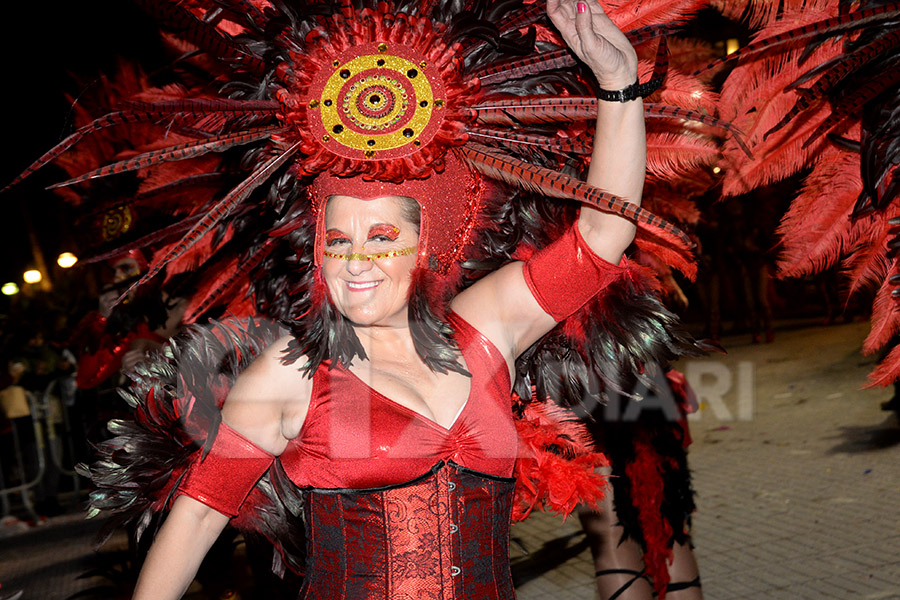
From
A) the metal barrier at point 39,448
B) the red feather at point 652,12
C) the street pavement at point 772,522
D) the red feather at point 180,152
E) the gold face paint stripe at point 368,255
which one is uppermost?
the red feather at point 652,12

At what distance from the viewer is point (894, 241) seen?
1.86 m

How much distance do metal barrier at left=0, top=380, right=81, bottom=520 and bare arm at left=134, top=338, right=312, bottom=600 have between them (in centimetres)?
585

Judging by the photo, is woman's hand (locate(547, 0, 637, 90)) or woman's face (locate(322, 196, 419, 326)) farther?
woman's face (locate(322, 196, 419, 326))

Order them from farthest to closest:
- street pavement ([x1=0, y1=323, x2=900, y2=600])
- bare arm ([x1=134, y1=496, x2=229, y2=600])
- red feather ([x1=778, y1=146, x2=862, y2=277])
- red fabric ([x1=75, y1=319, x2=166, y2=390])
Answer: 1. red fabric ([x1=75, y1=319, x2=166, y2=390])
2. street pavement ([x1=0, y1=323, x2=900, y2=600])
3. red feather ([x1=778, y1=146, x2=862, y2=277])
4. bare arm ([x1=134, y1=496, x2=229, y2=600])

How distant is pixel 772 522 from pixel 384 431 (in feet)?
14.1

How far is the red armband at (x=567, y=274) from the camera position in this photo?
68.4 inches

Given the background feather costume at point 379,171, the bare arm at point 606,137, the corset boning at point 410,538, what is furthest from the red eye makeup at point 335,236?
the corset boning at point 410,538

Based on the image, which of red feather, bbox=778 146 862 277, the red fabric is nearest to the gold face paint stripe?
red feather, bbox=778 146 862 277

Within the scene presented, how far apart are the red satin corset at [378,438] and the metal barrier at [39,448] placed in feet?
19.6

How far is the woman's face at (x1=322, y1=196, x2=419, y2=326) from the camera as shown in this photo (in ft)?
5.64

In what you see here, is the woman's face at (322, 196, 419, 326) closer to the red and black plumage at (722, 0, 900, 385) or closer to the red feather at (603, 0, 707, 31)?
the red feather at (603, 0, 707, 31)

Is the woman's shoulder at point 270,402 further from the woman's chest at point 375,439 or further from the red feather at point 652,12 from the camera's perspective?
the red feather at point 652,12

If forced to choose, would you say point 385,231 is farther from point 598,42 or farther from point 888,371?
point 888,371

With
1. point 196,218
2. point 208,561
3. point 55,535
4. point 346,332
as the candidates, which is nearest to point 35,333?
point 55,535
